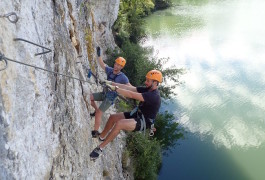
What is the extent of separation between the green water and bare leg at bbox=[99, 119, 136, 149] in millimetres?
9455

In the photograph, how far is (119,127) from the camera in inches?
217

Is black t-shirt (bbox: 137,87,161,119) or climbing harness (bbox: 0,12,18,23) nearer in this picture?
climbing harness (bbox: 0,12,18,23)

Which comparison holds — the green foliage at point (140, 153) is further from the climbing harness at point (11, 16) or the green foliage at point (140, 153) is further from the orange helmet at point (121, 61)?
the climbing harness at point (11, 16)

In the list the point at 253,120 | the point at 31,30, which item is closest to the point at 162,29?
the point at 253,120

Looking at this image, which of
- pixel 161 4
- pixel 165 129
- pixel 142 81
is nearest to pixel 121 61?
pixel 165 129

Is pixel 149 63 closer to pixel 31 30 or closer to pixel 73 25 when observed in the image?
pixel 73 25

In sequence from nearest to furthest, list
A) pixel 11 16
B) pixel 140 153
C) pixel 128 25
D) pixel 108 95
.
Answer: pixel 11 16, pixel 108 95, pixel 140 153, pixel 128 25

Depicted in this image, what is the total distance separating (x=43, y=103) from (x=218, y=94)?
1742cm

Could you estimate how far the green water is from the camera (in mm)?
14695

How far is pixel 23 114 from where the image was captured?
317cm

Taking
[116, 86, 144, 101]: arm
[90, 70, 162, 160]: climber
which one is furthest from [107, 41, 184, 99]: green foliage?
[116, 86, 144, 101]: arm

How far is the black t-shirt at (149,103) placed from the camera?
5.48 meters

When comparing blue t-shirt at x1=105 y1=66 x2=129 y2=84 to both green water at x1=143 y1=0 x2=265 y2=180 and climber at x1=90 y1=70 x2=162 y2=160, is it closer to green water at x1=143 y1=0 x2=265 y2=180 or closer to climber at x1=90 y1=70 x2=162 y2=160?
climber at x1=90 y1=70 x2=162 y2=160

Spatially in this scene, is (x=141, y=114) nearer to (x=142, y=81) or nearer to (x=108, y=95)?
(x=108, y=95)
